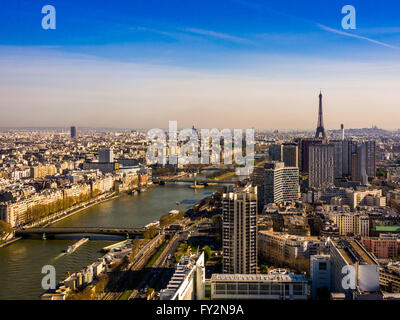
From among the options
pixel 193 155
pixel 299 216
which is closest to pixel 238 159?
pixel 193 155

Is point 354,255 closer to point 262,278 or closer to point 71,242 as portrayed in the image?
point 262,278

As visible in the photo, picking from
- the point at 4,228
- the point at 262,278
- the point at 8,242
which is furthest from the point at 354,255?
the point at 4,228

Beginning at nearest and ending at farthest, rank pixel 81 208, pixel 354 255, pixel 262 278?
1. pixel 262 278
2. pixel 354 255
3. pixel 81 208

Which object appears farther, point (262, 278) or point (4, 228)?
point (4, 228)

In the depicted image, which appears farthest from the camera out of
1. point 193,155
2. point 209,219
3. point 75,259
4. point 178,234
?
point 193,155

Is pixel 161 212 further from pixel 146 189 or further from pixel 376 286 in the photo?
pixel 376 286

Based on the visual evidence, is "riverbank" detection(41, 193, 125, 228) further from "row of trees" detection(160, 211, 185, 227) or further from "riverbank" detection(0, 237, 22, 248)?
"row of trees" detection(160, 211, 185, 227)

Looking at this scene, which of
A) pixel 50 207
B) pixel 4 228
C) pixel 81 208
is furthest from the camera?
pixel 81 208

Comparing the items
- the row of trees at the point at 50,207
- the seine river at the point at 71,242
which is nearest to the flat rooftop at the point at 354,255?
the seine river at the point at 71,242
